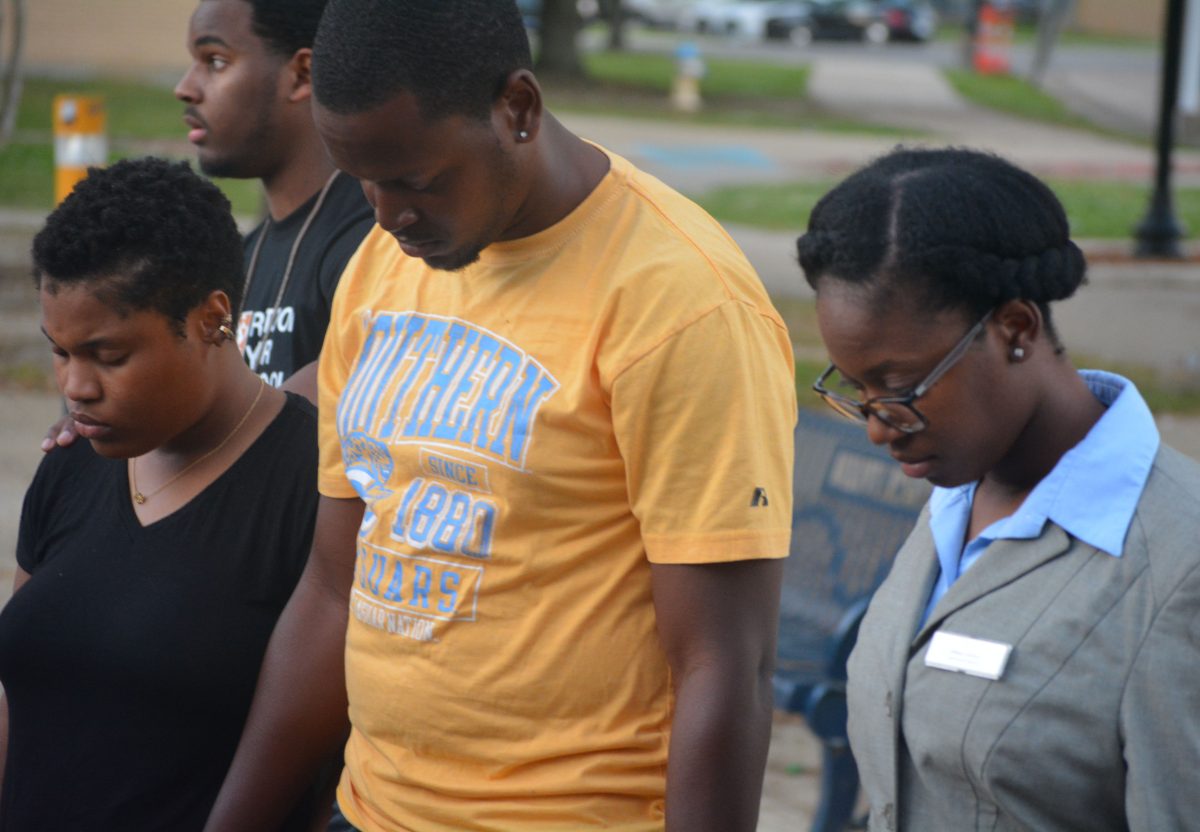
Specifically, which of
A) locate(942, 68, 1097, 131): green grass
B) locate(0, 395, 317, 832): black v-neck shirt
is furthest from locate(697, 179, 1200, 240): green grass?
locate(0, 395, 317, 832): black v-neck shirt

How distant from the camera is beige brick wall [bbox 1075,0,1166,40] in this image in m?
50.0

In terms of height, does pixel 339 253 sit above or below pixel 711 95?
above

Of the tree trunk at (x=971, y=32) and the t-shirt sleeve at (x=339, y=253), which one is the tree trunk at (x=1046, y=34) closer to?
the tree trunk at (x=971, y=32)

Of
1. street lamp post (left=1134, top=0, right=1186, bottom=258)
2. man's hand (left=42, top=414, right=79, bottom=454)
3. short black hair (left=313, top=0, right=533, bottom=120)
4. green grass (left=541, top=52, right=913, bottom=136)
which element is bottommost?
green grass (left=541, top=52, right=913, bottom=136)

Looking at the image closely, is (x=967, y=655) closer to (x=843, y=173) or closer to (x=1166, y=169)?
(x=1166, y=169)

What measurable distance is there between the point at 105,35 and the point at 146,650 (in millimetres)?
26657

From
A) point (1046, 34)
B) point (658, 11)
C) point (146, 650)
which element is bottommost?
point (658, 11)

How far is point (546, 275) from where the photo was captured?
2.32m

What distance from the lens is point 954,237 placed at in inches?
79.8

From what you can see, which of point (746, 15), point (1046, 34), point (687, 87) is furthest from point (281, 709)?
point (746, 15)

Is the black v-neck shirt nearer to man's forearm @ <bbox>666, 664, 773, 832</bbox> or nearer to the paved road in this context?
man's forearm @ <bbox>666, 664, 773, 832</bbox>

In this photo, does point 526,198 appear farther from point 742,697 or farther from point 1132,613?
point 1132,613

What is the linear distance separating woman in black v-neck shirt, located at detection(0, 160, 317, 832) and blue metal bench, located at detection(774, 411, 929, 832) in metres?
1.98

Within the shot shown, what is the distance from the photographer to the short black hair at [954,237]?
79.7 inches
